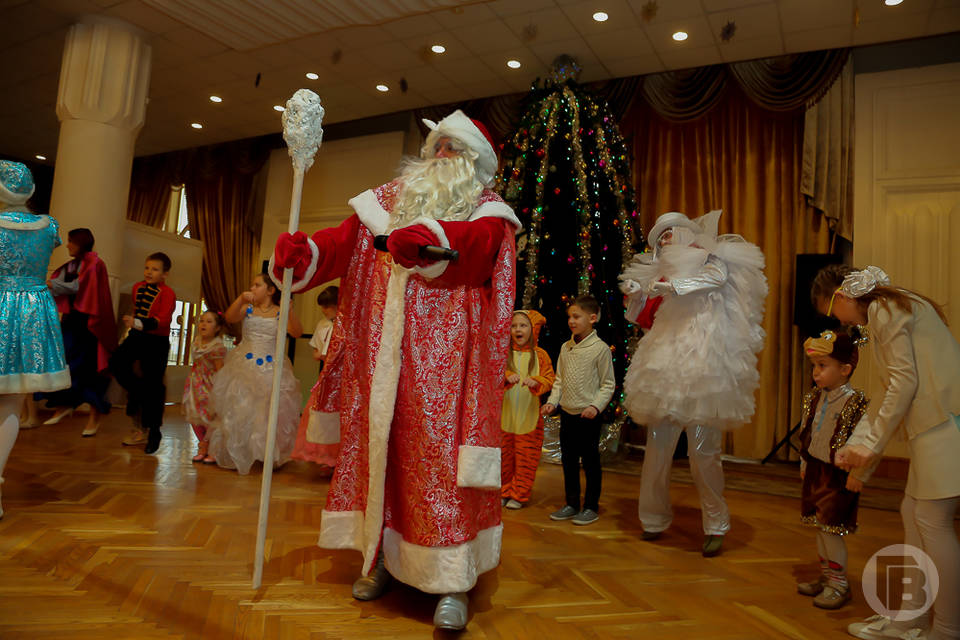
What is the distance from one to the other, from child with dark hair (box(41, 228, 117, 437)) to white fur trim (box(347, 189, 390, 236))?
317cm

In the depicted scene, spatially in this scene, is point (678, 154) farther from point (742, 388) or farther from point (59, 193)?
point (59, 193)

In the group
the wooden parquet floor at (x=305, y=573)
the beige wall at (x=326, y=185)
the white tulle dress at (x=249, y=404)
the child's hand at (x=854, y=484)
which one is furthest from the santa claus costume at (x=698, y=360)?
the beige wall at (x=326, y=185)

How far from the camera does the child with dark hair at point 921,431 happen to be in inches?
68.4

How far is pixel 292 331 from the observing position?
3.62m

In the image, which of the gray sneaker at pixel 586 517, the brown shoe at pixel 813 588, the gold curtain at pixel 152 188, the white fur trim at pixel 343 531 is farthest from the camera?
the gold curtain at pixel 152 188

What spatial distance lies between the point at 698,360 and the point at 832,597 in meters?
0.99

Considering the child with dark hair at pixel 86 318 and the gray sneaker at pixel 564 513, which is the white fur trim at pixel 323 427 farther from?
the child with dark hair at pixel 86 318

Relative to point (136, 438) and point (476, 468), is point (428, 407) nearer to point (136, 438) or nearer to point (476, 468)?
point (476, 468)

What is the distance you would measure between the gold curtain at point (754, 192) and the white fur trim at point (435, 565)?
179 inches

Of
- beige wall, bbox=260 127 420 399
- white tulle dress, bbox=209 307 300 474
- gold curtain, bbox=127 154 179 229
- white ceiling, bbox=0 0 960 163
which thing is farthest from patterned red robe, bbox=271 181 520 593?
gold curtain, bbox=127 154 179 229

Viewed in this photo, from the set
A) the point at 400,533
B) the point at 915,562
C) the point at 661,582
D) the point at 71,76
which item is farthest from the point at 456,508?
the point at 71,76

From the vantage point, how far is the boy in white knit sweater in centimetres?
320

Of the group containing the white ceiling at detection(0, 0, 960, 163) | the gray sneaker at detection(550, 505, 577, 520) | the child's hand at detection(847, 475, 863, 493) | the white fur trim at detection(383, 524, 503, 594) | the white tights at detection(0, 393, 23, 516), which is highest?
the white ceiling at detection(0, 0, 960, 163)

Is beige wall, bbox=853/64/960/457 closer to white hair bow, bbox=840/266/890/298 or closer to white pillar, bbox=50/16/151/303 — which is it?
white hair bow, bbox=840/266/890/298
